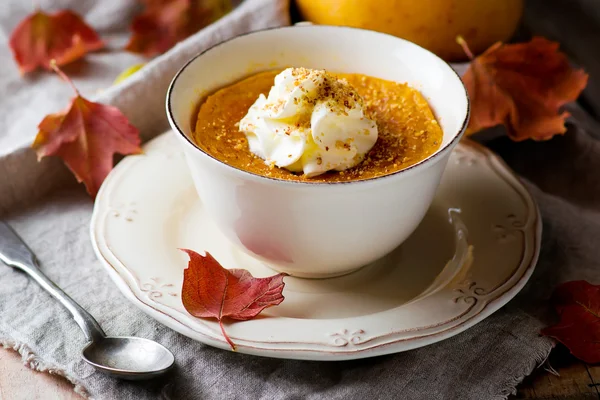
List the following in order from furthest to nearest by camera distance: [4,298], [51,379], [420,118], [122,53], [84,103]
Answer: [122,53] < [84,103] < [420,118] < [4,298] < [51,379]

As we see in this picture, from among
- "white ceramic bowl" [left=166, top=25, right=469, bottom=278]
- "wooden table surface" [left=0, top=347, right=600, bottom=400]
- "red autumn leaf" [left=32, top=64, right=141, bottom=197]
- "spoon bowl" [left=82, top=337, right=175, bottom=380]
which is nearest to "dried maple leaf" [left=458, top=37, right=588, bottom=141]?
"white ceramic bowl" [left=166, top=25, right=469, bottom=278]

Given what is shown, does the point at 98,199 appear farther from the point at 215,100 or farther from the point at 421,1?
the point at 421,1

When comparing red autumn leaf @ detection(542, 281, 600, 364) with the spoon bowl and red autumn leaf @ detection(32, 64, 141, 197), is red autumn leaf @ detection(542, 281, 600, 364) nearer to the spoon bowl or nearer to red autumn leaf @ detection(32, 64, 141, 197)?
the spoon bowl

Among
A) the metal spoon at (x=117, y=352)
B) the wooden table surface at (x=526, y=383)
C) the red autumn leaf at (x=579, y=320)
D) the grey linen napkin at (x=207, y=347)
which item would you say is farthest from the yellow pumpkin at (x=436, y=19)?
the metal spoon at (x=117, y=352)

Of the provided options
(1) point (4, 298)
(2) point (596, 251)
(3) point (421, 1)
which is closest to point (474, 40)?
(3) point (421, 1)

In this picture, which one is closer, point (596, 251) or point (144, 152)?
point (596, 251)

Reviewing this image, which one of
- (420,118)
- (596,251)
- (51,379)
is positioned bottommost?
(596,251)
